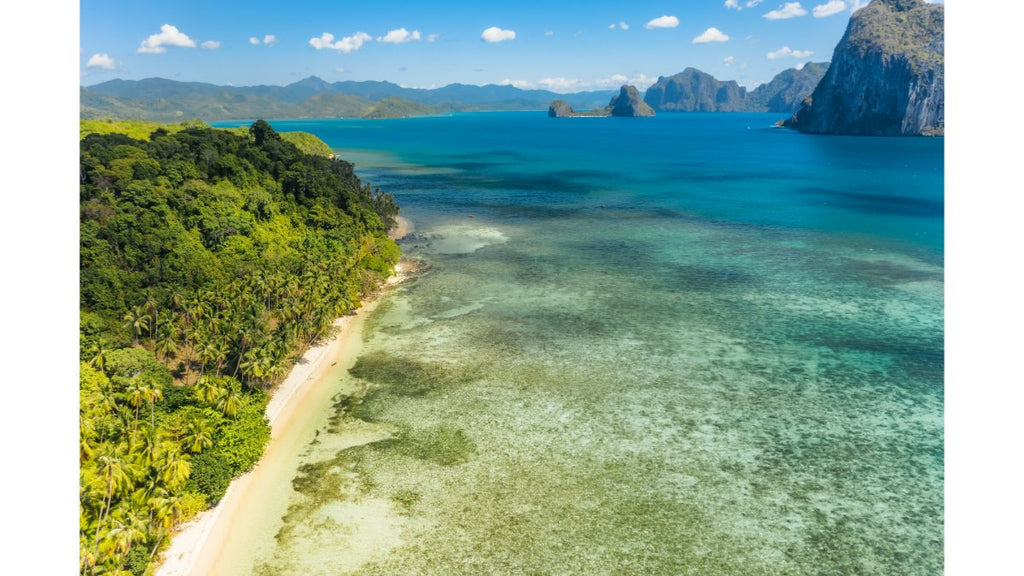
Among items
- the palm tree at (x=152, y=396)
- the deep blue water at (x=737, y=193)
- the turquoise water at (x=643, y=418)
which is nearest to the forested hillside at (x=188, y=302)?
the palm tree at (x=152, y=396)

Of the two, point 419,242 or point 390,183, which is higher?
point 390,183

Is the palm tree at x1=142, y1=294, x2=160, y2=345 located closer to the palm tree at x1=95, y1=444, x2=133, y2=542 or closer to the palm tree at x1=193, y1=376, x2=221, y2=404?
the palm tree at x1=193, y1=376, x2=221, y2=404

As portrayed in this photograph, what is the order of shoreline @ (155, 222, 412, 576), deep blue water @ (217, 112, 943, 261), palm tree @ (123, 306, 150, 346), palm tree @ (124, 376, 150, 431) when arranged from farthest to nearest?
deep blue water @ (217, 112, 943, 261), palm tree @ (123, 306, 150, 346), palm tree @ (124, 376, 150, 431), shoreline @ (155, 222, 412, 576)

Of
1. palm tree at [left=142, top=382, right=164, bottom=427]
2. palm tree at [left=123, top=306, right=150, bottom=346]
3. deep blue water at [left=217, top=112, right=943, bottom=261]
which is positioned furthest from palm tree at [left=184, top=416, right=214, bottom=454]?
deep blue water at [left=217, top=112, right=943, bottom=261]

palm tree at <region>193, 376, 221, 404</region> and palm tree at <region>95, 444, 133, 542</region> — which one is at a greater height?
palm tree at <region>193, 376, 221, 404</region>

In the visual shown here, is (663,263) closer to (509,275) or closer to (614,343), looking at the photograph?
(509,275)
